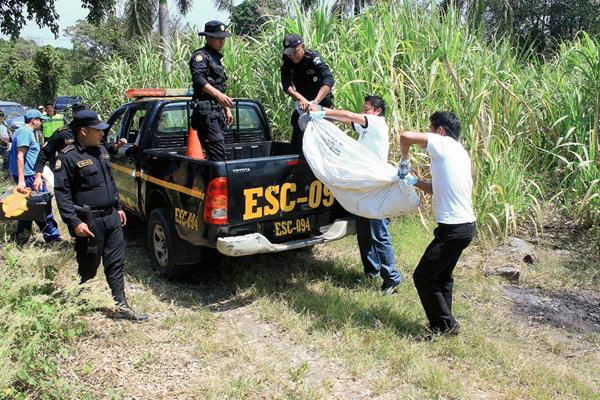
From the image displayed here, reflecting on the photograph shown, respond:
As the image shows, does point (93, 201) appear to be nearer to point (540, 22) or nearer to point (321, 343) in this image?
point (321, 343)

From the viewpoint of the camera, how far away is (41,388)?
3.03 meters

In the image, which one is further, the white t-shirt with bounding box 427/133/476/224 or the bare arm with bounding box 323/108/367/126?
the bare arm with bounding box 323/108/367/126

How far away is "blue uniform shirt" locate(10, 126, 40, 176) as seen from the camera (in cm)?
644

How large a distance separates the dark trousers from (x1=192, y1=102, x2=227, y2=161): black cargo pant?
2.20 metres

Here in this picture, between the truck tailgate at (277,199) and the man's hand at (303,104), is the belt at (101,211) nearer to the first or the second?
the truck tailgate at (277,199)

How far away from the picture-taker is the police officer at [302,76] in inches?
200

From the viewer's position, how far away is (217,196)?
13.6 ft

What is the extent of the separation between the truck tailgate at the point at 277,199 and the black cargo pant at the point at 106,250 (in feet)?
2.97

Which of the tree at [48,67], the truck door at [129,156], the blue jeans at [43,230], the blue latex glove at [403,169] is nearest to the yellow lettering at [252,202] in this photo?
the blue latex glove at [403,169]

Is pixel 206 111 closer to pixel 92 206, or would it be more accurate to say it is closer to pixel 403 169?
pixel 92 206

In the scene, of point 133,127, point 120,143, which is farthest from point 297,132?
point 133,127

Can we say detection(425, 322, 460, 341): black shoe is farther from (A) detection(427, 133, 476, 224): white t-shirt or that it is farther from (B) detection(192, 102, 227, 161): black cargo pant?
(B) detection(192, 102, 227, 161): black cargo pant

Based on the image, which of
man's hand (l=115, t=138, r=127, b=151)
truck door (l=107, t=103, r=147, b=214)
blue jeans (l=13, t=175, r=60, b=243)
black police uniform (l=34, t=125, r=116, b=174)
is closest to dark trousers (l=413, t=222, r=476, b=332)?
truck door (l=107, t=103, r=147, b=214)

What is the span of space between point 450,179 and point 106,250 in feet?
8.79
